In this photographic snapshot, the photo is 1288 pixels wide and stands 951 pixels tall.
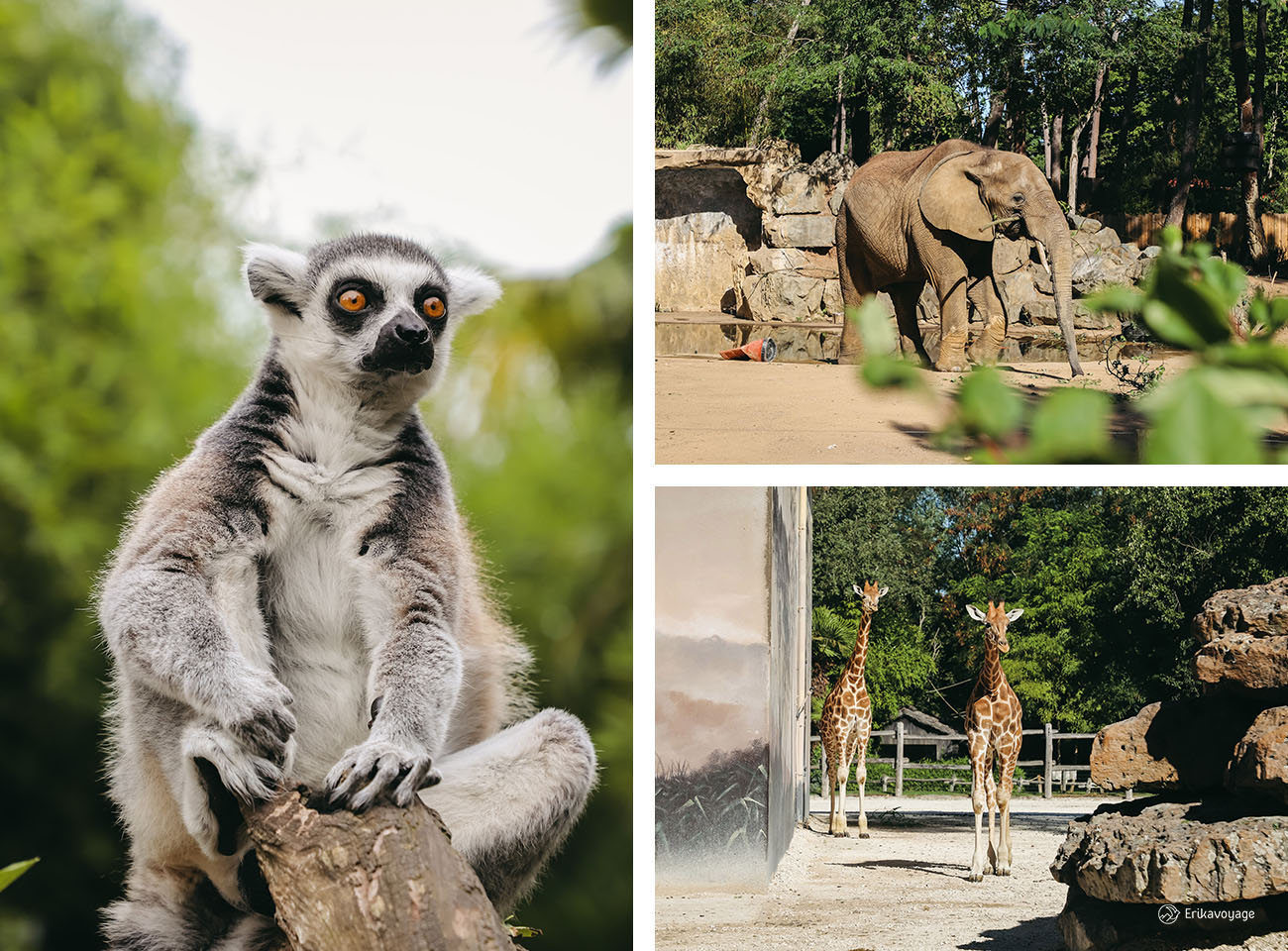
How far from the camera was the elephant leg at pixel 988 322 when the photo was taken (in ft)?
13.5

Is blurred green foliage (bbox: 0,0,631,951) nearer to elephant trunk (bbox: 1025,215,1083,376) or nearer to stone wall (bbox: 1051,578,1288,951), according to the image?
stone wall (bbox: 1051,578,1288,951)

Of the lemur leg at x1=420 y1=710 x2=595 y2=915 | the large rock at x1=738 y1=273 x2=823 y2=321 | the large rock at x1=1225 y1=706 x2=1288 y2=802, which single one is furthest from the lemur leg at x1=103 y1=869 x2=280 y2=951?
the large rock at x1=1225 y1=706 x2=1288 y2=802

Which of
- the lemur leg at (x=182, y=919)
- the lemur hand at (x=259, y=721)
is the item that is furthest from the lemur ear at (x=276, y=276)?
the lemur leg at (x=182, y=919)

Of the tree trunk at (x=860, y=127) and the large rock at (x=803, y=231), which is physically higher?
the tree trunk at (x=860, y=127)

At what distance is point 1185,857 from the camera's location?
3.30 metres

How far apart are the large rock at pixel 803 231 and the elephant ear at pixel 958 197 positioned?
1.52 feet

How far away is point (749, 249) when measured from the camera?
172 inches

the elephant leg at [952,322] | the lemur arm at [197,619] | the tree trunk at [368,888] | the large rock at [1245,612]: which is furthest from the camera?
the elephant leg at [952,322]

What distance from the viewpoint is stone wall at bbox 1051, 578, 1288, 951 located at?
329cm

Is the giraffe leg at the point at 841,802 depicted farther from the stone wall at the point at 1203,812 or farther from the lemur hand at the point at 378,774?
the lemur hand at the point at 378,774

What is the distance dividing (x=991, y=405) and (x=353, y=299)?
244cm

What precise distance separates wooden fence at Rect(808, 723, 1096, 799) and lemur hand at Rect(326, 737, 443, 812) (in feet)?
6.69

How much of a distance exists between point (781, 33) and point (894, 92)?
17.5 inches

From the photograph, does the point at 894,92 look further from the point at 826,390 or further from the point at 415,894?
the point at 415,894
